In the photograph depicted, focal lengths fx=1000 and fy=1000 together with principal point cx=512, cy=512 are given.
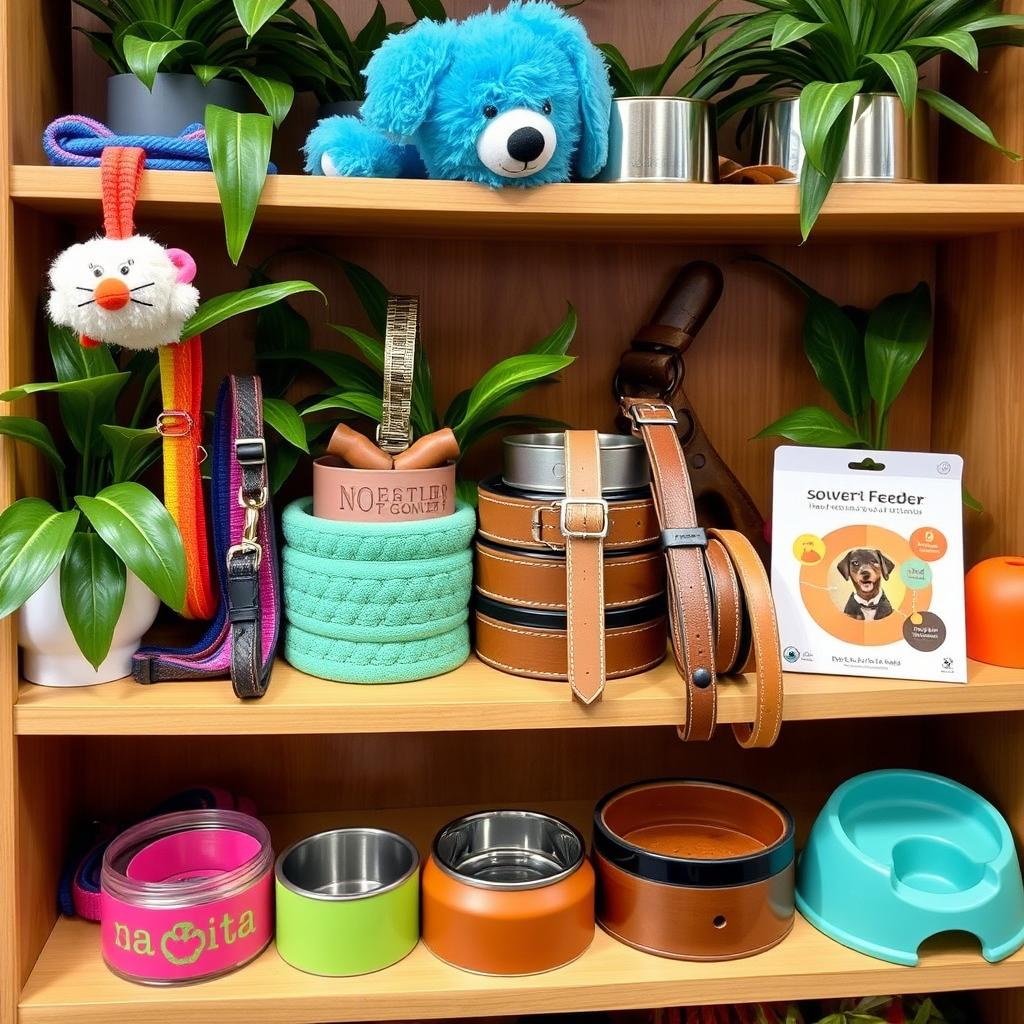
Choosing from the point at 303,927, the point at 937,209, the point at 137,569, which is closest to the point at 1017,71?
the point at 937,209

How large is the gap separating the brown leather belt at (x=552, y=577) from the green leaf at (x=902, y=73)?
0.50 m

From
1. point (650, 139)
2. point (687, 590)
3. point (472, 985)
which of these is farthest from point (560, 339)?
point (472, 985)

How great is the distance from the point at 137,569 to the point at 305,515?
0.21m

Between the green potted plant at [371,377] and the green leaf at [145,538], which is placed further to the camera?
the green potted plant at [371,377]

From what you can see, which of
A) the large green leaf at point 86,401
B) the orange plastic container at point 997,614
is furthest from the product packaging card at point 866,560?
the large green leaf at point 86,401

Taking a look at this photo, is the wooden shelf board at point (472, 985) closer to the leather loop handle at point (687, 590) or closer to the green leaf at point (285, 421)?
the leather loop handle at point (687, 590)

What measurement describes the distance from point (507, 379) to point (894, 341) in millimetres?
504

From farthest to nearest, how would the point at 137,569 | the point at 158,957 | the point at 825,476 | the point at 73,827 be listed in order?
the point at 73,827 → the point at 825,476 → the point at 158,957 → the point at 137,569

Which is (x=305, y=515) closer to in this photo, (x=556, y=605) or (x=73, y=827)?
(x=556, y=605)

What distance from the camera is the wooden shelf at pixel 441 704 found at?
98cm

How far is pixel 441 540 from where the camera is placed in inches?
41.0

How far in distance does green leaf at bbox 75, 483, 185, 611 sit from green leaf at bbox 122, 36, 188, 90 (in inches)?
15.5

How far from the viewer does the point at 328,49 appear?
1.09 meters

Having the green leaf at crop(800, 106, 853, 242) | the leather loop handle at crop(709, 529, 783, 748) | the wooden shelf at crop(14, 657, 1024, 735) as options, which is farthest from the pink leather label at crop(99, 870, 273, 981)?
the green leaf at crop(800, 106, 853, 242)
